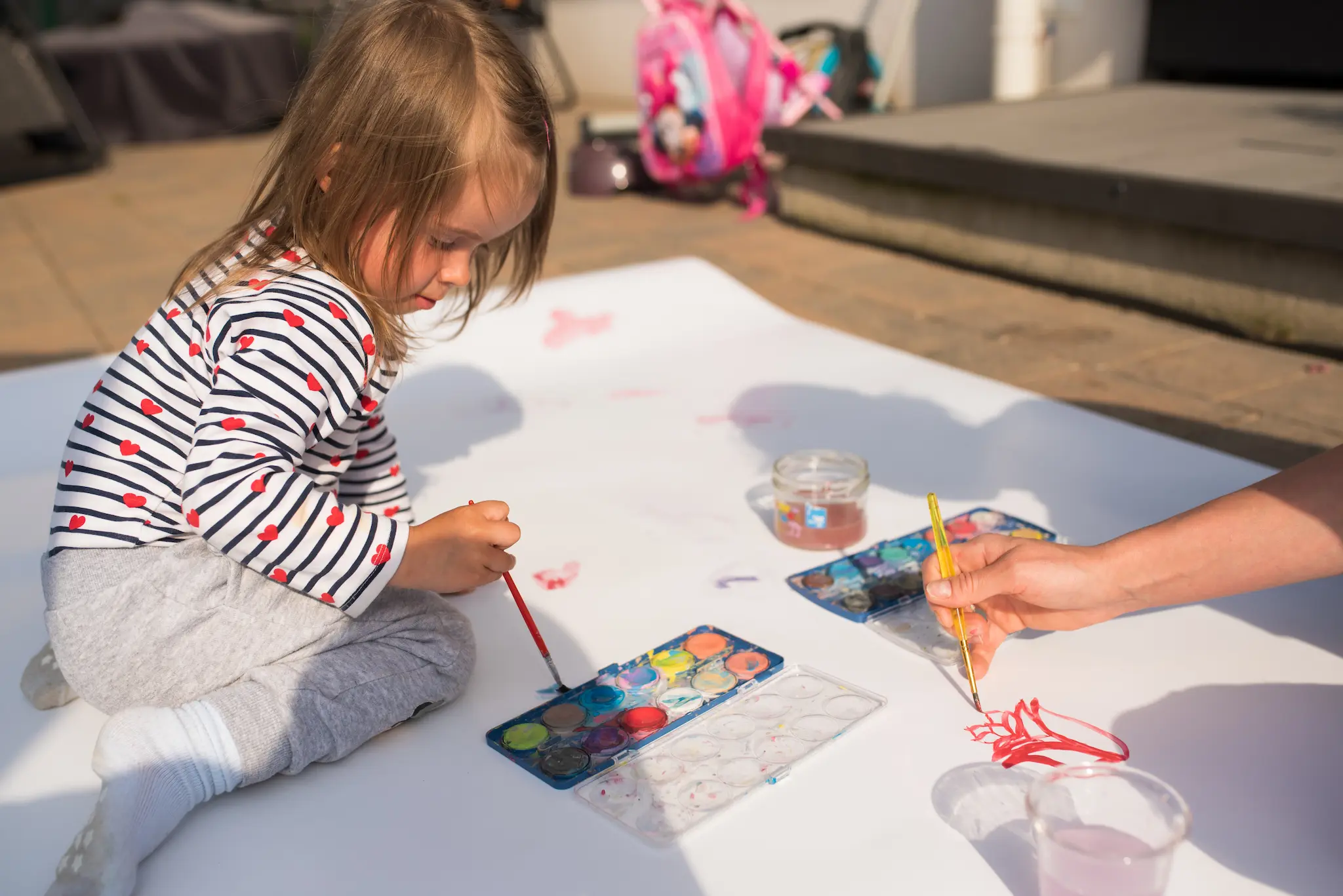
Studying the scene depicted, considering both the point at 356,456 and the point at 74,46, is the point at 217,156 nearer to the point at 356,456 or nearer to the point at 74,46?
the point at 74,46

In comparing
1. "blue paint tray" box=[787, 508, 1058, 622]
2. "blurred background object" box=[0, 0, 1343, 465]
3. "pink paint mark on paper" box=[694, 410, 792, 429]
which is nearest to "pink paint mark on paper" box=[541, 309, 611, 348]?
"pink paint mark on paper" box=[694, 410, 792, 429]

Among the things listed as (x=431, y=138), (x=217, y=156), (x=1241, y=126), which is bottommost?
(x=217, y=156)

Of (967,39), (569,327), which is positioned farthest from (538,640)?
(967,39)

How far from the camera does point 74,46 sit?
596 centimetres

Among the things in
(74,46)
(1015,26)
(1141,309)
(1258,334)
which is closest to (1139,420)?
(1258,334)

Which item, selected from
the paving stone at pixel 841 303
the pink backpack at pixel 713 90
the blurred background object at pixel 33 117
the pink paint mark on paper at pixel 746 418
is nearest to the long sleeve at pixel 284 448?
the paving stone at pixel 841 303

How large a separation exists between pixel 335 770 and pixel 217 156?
521cm

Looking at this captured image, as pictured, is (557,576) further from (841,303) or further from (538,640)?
(841,303)

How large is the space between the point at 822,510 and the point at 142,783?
78 centimetres

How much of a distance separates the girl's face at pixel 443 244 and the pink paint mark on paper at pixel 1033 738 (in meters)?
0.64

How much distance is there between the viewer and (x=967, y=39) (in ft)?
14.1

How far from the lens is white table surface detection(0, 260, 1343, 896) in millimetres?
959

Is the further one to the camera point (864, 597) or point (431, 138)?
point (864, 597)

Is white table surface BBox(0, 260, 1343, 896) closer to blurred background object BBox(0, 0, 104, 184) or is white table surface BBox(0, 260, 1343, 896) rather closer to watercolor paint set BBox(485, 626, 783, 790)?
watercolor paint set BBox(485, 626, 783, 790)
